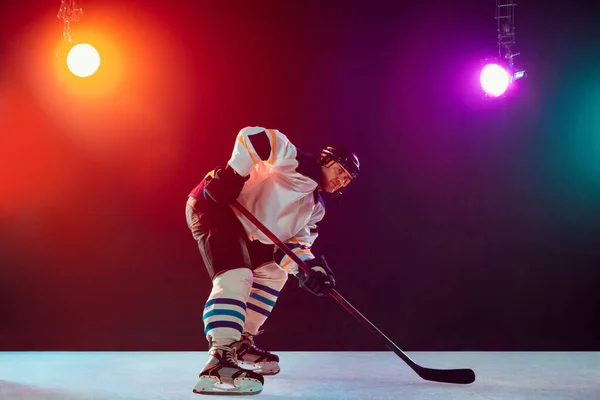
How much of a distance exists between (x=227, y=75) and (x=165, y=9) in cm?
53

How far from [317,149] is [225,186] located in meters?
1.31

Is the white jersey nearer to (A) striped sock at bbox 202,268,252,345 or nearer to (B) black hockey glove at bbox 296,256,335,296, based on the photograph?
(B) black hockey glove at bbox 296,256,335,296

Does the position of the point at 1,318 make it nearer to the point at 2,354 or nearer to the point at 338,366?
the point at 2,354

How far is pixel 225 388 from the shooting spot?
2.52 m

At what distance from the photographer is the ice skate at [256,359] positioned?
3074 millimetres

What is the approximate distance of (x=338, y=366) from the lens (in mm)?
3314

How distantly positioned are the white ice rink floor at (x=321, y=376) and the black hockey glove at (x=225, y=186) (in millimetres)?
750

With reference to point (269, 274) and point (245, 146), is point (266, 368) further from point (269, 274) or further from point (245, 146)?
point (245, 146)

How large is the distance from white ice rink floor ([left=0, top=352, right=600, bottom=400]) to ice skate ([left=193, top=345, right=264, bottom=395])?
40 mm

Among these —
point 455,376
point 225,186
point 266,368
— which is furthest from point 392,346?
point 225,186

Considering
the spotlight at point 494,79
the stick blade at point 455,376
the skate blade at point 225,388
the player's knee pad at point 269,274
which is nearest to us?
the skate blade at point 225,388

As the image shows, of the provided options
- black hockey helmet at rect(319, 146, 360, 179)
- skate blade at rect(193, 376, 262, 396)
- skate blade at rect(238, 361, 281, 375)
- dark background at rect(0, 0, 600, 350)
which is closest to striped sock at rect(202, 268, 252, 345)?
skate blade at rect(193, 376, 262, 396)

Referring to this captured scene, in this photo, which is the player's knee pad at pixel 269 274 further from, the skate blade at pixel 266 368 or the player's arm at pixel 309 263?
the skate blade at pixel 266 368

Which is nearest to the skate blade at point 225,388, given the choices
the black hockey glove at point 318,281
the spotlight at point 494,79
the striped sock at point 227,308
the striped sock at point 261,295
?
the striped sock at point 227,308
